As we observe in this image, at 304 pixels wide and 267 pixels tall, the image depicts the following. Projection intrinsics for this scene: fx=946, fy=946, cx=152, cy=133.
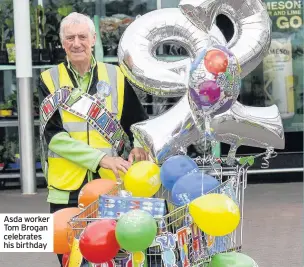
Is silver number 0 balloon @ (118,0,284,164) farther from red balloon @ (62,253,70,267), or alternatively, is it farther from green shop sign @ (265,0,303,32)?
green shop sign @ (265,0,303,32)

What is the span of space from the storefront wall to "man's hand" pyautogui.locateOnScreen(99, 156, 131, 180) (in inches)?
243

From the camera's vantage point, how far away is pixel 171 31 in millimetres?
5109

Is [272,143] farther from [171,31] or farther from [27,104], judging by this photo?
[27,104]

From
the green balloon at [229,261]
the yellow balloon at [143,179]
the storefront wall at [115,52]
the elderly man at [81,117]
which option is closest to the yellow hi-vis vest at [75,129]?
the elderly man at [81,117]

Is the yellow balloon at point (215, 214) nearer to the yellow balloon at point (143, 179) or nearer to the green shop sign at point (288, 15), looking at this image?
the yellow balloon at point (143, 179)

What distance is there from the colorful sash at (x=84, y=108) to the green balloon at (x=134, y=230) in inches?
34.3

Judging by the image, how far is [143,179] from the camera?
4.56 meters

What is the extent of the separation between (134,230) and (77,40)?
128cm

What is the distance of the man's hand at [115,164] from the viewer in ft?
15.7

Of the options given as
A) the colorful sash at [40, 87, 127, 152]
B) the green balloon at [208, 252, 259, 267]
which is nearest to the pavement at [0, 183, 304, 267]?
the colorful sash at [40, 87, 127, 152]

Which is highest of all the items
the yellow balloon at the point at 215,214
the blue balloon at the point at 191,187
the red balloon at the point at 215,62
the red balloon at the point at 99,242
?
the red balloon at the point at 215,62

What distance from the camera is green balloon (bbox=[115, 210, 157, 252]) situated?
4.06 m

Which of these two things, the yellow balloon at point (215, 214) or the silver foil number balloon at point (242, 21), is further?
the silver foil number balloon at point (242, 21)

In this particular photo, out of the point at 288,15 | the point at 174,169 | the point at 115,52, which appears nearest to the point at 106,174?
the point at 174,169
